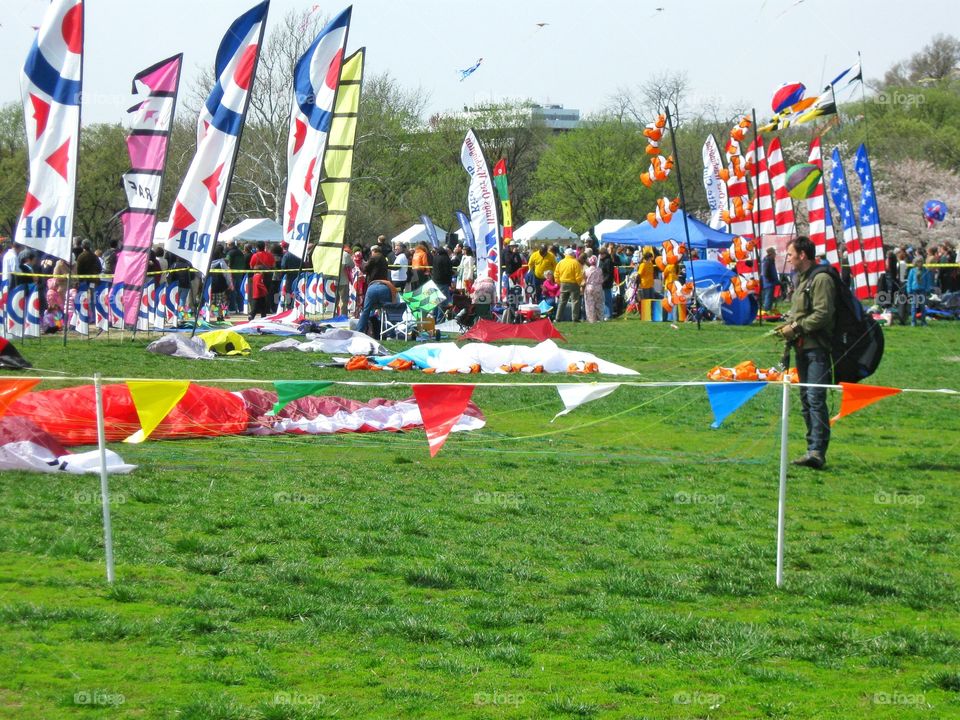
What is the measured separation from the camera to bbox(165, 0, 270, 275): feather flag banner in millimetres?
18766

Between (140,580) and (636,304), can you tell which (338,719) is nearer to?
(140,580)

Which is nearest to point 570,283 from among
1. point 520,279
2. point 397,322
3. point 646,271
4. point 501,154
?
point 646,271

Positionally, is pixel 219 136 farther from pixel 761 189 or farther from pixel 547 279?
pixel 761 189

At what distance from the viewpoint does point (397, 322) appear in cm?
2197

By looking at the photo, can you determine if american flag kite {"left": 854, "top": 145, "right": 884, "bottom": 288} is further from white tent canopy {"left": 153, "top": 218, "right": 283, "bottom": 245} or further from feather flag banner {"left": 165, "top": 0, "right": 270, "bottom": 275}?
white tent canopy {"left": 153, "top": 218, "right": 283, "bottom": 245}

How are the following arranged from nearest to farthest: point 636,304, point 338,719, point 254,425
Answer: point 338,719
point 254,425
point 636,304

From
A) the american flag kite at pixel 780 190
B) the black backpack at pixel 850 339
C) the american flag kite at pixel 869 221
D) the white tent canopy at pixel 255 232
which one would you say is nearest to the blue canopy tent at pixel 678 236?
the american flag kite at pixel 780 190

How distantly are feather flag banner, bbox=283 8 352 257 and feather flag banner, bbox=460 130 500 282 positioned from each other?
5406 millimetres

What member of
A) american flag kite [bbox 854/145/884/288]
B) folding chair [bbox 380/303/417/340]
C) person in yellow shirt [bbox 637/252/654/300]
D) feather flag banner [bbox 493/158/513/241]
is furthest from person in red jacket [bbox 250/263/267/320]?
american flag kite [bbox 854/145/884/288]

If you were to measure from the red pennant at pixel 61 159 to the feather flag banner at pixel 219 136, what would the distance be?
6.63 ft

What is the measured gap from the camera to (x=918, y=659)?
17.9 feet

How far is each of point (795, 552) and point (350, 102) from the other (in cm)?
1703

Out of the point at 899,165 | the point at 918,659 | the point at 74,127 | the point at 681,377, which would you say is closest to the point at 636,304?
the point at 681,377

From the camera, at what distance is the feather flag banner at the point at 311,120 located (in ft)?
70.8
